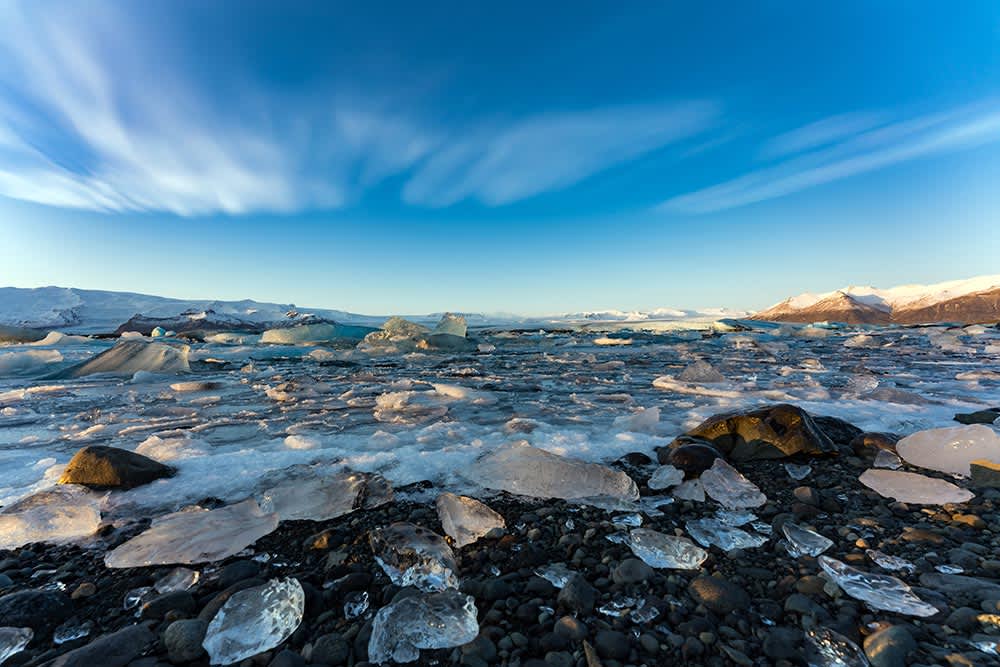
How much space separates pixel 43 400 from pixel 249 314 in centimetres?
3449

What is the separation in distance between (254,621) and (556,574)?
818mm

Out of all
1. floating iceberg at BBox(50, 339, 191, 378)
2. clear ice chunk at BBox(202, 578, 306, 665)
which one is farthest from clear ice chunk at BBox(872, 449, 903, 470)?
floating iceberg at BBox(50, 339, 191, 378)

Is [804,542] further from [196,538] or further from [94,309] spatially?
[94,309]

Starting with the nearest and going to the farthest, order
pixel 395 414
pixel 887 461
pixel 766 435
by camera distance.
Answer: pixel 887 461 < pixel 766 435 < pixel 395 414

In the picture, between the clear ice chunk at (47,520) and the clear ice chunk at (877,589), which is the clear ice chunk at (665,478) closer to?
the clear ice chunk at (877,589)

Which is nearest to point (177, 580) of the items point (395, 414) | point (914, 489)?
point (395, 414)

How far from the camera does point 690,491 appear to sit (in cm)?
182

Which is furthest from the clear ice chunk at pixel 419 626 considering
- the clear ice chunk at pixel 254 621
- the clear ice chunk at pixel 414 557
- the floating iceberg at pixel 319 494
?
the floating iceberg at pixel 319 494

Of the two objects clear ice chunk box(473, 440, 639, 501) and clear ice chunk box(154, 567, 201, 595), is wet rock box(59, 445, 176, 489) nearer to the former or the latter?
clear ice chunk box(154, 567, 201, 595)

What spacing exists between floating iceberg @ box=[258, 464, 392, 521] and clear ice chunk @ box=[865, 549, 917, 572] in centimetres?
174

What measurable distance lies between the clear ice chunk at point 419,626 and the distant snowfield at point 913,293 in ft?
193

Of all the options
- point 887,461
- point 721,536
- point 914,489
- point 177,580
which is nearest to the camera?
point 177,580

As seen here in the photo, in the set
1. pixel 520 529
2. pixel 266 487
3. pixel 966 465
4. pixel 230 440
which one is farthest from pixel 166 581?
pixel 966 465

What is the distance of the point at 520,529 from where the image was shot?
4.90ft
